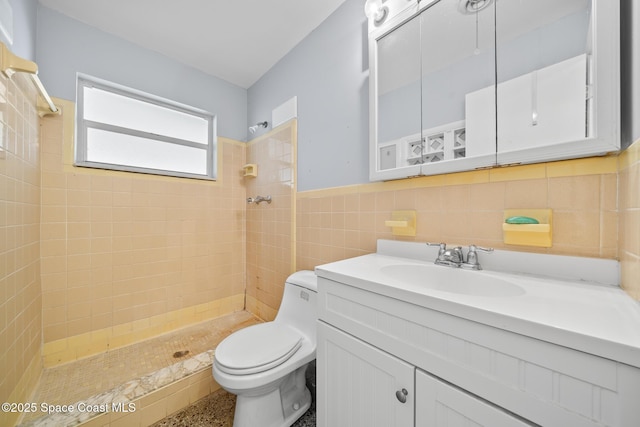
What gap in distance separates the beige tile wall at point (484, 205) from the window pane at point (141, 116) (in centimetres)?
145

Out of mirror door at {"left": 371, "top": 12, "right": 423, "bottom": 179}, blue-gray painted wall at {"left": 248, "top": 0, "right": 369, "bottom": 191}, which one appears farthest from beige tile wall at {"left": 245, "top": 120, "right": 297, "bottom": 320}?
mirror door at {"left": 371, "top": 12, "right": 423, "bottom": 179}

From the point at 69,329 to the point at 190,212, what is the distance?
1038 millimetres

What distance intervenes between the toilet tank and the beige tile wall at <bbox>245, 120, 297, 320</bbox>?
343mm

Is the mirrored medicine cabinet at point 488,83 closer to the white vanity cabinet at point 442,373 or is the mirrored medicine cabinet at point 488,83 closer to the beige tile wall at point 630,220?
the beige tile wall at point 630,220

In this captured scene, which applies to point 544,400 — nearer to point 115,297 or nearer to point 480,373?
point 480,373

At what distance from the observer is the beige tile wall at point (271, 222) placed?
1.80 metres

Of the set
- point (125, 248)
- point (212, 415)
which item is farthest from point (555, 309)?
point (125, 248)

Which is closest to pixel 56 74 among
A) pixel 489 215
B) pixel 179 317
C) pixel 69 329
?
pixel 69 329

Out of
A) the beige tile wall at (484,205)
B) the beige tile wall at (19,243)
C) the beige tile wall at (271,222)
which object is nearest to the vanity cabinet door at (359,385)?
the beige tile wall at (484,205)

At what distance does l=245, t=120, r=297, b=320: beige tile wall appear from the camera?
1805 mm

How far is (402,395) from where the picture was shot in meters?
0.65

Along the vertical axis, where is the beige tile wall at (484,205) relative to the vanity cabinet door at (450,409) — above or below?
above

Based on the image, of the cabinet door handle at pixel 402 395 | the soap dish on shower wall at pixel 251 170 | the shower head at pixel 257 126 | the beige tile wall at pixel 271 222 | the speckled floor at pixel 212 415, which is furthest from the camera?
the soap dish on shower wall at pixel 251 170

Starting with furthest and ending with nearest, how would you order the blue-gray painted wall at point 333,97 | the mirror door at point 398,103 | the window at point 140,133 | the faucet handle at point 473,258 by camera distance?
1. the window at point 140,133
2. the blue-gray painted wall at point 333,97
3. the mirror door at point 398,103
4. the faucet handle at point 473,258
